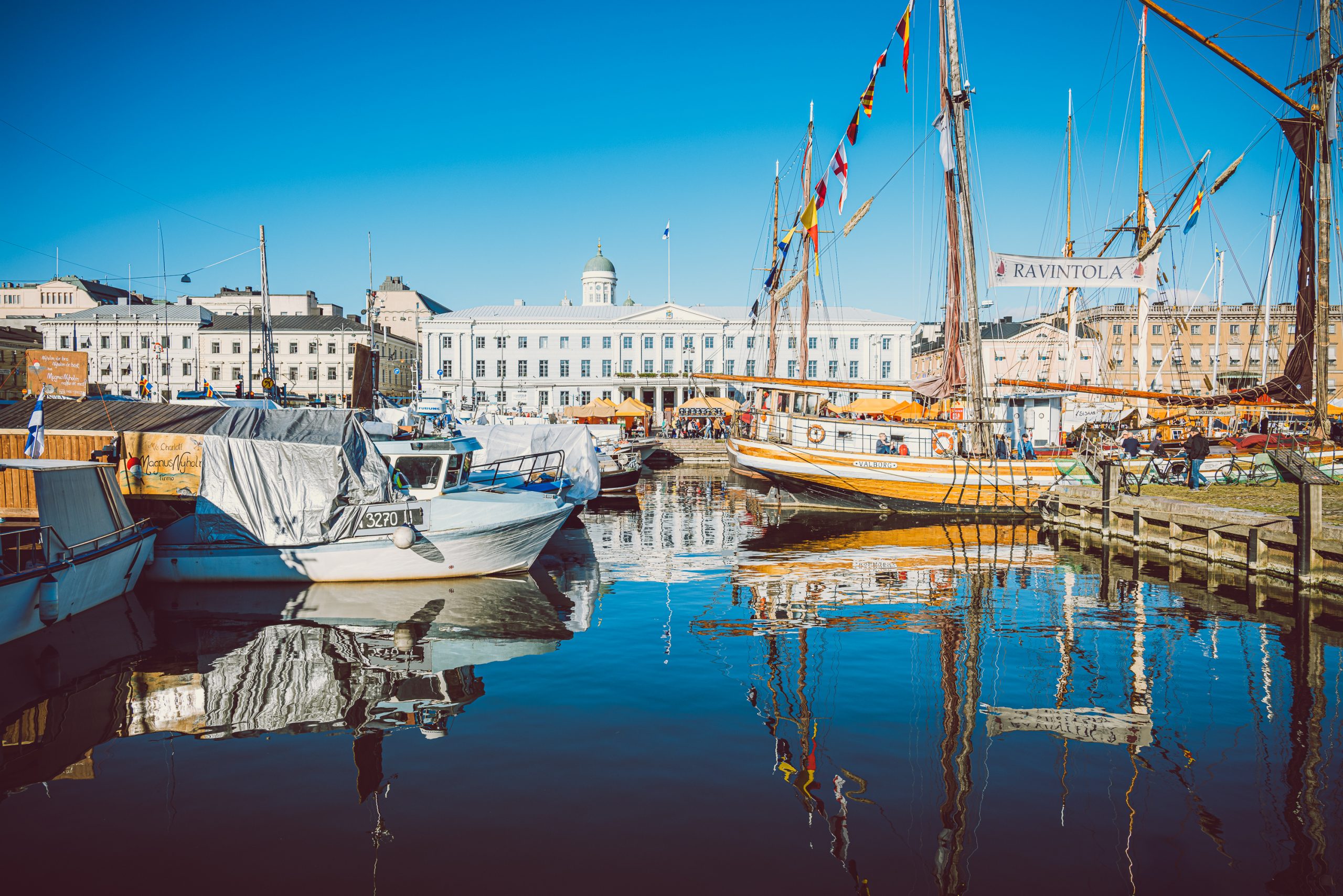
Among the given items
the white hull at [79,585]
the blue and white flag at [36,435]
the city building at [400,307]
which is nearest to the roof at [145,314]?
the city building at [400,307]

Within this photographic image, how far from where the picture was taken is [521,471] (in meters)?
32.8

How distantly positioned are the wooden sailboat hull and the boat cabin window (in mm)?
19109

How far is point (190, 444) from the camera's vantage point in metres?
18.5

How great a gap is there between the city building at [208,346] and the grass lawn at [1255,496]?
80.1 m

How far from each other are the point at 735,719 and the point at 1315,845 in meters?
5.95

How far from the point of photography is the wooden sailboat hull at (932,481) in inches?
1319

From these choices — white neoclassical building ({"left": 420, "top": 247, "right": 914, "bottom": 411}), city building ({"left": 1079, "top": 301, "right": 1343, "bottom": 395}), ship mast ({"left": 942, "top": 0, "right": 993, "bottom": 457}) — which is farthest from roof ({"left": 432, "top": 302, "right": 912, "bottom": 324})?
ship mast ({"left": 942, "top": 0, "right": 993, "bottom": 457})

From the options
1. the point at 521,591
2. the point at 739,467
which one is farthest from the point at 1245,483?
the point at 521,591

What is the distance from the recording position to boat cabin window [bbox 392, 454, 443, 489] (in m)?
19.9

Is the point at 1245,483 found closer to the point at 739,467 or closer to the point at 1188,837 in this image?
the point at 739,467

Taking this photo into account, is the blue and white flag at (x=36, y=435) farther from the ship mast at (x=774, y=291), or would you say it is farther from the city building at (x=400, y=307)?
the city building at (x=400, y=307)

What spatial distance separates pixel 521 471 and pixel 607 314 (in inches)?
2867

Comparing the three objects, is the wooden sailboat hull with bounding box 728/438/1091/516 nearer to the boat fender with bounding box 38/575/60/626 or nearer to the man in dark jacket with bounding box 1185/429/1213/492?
the man in dark jacket with bounding box 1185/429/1213/492

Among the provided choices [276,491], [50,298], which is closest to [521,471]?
[276,491]
